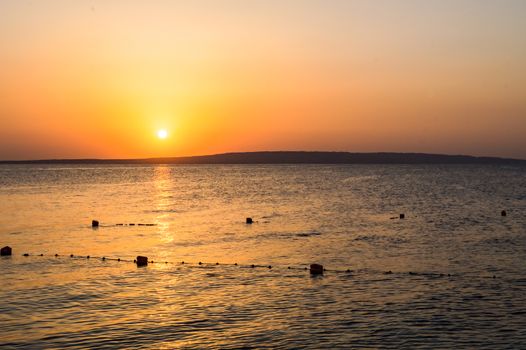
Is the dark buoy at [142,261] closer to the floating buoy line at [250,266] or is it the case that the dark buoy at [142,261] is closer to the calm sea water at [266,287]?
the floating buoy line at [250,266]

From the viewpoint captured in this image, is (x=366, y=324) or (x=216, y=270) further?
(x=216, y=270)

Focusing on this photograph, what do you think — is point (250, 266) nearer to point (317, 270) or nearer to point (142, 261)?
point (317, 270)

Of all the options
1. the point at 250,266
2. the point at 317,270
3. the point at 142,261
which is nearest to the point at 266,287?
the point at 317,270

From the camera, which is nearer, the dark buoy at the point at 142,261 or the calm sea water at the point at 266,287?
the calm sea water at the point at 266,287

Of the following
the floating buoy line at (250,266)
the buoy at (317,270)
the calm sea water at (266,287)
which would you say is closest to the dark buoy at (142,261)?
the floating buoy line at (250,266)

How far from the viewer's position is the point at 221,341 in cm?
2359

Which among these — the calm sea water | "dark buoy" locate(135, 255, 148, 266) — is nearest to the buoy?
the calm sea water

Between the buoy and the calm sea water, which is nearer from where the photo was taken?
the calm sea water

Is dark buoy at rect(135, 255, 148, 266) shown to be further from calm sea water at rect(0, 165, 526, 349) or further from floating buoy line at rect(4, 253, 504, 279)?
calm sea water at rect(0, 165, 526, 349)

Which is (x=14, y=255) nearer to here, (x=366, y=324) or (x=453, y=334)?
(x=366, y=324)

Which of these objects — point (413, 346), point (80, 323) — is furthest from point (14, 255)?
point (413, 346)

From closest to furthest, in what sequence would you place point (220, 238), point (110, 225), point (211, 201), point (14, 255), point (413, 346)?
1. point (413, 346)
2. point (14, 255)
3. point (220, 238)
4. point (110, 225)
5. point (211, 201)

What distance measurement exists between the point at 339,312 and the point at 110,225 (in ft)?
145

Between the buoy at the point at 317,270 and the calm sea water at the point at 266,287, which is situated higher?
the buoy at the point at 317,270
